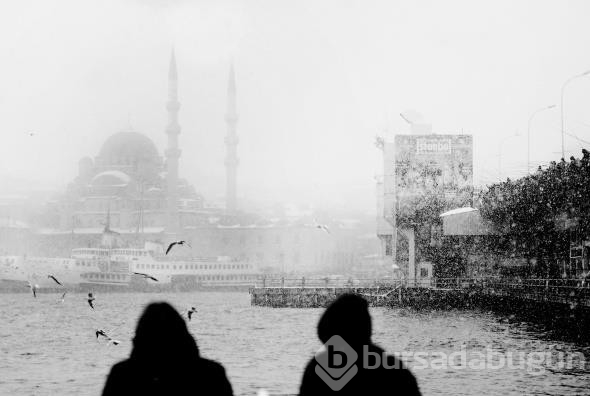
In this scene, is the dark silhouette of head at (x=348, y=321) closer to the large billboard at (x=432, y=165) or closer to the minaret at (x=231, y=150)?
the large billboard at (x=432, y=165)

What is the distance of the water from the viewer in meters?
18.8

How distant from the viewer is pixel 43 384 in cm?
1981

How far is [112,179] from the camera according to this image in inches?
4926

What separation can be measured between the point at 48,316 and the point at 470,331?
26581 mm

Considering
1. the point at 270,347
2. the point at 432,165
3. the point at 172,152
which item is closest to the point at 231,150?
the point at 172,152

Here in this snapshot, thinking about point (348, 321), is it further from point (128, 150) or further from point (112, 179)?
point (128, 150)

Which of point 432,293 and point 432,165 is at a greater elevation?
point 432,165

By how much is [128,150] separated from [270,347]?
336ft

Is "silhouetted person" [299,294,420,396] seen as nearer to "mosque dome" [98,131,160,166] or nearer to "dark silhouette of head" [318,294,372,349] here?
"dark silhouette of head" [318,294,372,349]

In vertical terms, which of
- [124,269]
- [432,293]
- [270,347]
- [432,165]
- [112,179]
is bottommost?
[270,347]

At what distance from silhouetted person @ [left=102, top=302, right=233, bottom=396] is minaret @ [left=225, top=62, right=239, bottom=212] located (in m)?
115

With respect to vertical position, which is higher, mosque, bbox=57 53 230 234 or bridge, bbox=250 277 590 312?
mosque, bbox=57 53 230 234

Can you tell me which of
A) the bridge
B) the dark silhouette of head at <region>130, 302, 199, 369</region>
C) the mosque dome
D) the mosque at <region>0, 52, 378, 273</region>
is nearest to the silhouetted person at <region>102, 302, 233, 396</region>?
the dark silhouette of head at <region>130, 302, 199, 369</region>

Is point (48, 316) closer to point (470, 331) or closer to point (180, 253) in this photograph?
point (470, 331)
